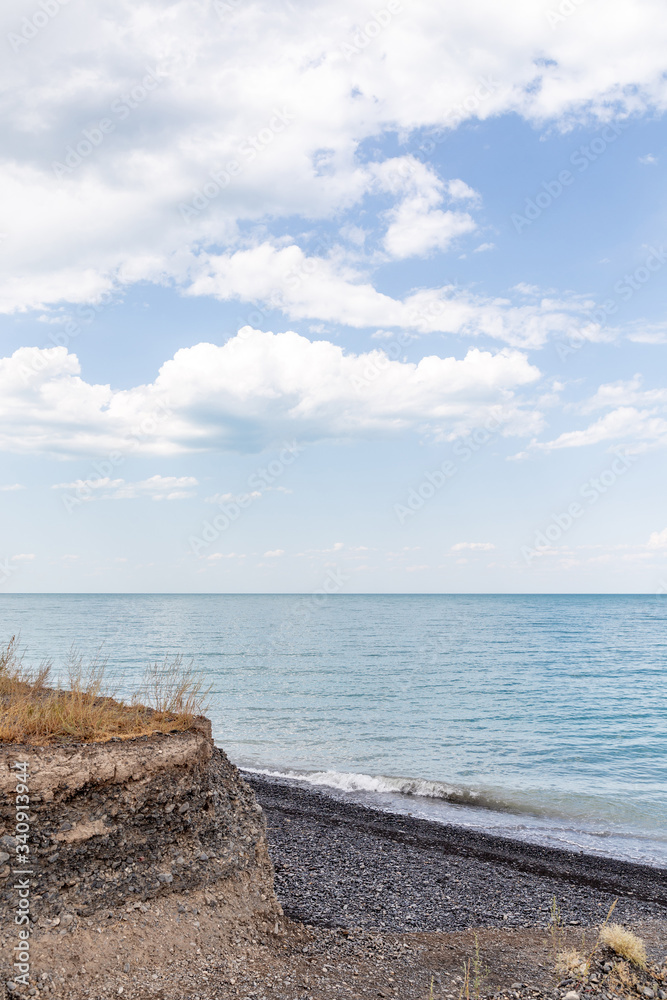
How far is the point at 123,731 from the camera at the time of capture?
769cm

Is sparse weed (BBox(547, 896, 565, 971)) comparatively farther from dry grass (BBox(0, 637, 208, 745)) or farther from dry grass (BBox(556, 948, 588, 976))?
dry grass (BBox(0, 637, 208, 745))

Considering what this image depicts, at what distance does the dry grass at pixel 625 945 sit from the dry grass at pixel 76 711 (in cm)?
659

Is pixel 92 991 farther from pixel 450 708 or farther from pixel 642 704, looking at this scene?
pixel 642 704

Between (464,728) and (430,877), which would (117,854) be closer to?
(430,877)

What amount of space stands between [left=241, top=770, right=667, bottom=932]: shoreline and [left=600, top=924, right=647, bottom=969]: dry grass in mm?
1320

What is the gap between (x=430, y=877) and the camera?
1123 centimetres

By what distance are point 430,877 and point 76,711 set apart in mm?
7692

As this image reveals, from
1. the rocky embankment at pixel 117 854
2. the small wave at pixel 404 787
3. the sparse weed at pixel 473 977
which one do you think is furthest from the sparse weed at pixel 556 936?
the small wave at pixel 404 787

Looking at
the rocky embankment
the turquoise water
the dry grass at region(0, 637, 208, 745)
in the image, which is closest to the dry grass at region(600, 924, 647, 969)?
the rocky embankment

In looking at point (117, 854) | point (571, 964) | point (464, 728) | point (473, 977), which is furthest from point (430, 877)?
point (464, 728)

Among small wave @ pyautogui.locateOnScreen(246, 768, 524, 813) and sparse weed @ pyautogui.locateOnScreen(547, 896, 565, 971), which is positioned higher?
sparse weed @ pyautogui.locateOnScreen(547, 896, 565, 971)

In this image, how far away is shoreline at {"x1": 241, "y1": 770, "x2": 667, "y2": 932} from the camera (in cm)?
954

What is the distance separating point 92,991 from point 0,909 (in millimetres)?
1272

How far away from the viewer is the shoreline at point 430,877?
31.3ft
